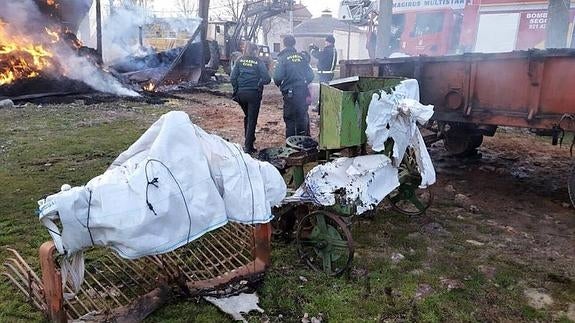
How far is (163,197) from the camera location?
261cm

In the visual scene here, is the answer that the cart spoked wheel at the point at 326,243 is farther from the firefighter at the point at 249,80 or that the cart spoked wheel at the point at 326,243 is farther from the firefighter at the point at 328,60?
the firefighter at the point at 328,60

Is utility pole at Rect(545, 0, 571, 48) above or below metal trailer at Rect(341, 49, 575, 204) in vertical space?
above

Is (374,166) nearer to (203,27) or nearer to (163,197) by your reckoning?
(163,197)

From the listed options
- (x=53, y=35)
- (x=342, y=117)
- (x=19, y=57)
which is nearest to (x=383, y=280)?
(x=342, y=117)

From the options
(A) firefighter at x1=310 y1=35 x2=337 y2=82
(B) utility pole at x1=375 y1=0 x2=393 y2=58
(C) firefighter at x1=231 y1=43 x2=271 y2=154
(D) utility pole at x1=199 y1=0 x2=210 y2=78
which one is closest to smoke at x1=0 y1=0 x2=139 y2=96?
(D) utility pole at x1=199 y1=0 x2=210 y2=78

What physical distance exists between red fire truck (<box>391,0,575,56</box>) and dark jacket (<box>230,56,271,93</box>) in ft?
33.0

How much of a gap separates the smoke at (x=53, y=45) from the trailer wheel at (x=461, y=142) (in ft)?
31.0

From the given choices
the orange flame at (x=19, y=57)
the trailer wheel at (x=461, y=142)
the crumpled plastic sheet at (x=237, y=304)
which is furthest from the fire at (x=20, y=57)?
the crumpled plastic sheet at (x=237, y=304)

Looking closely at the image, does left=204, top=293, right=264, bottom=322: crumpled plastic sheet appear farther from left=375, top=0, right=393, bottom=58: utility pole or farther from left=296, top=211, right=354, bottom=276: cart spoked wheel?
left=375, top=0, right=393, bottom=58: utility pole

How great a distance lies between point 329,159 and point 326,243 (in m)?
0.82

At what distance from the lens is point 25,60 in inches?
492

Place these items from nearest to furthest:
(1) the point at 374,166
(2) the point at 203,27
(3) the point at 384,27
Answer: (1) the point at 374,166 → (3) the point at 384,27 → (2) the point at 203,27

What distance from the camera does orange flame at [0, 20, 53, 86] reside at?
39.5 feet

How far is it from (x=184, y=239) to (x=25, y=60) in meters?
12.1
